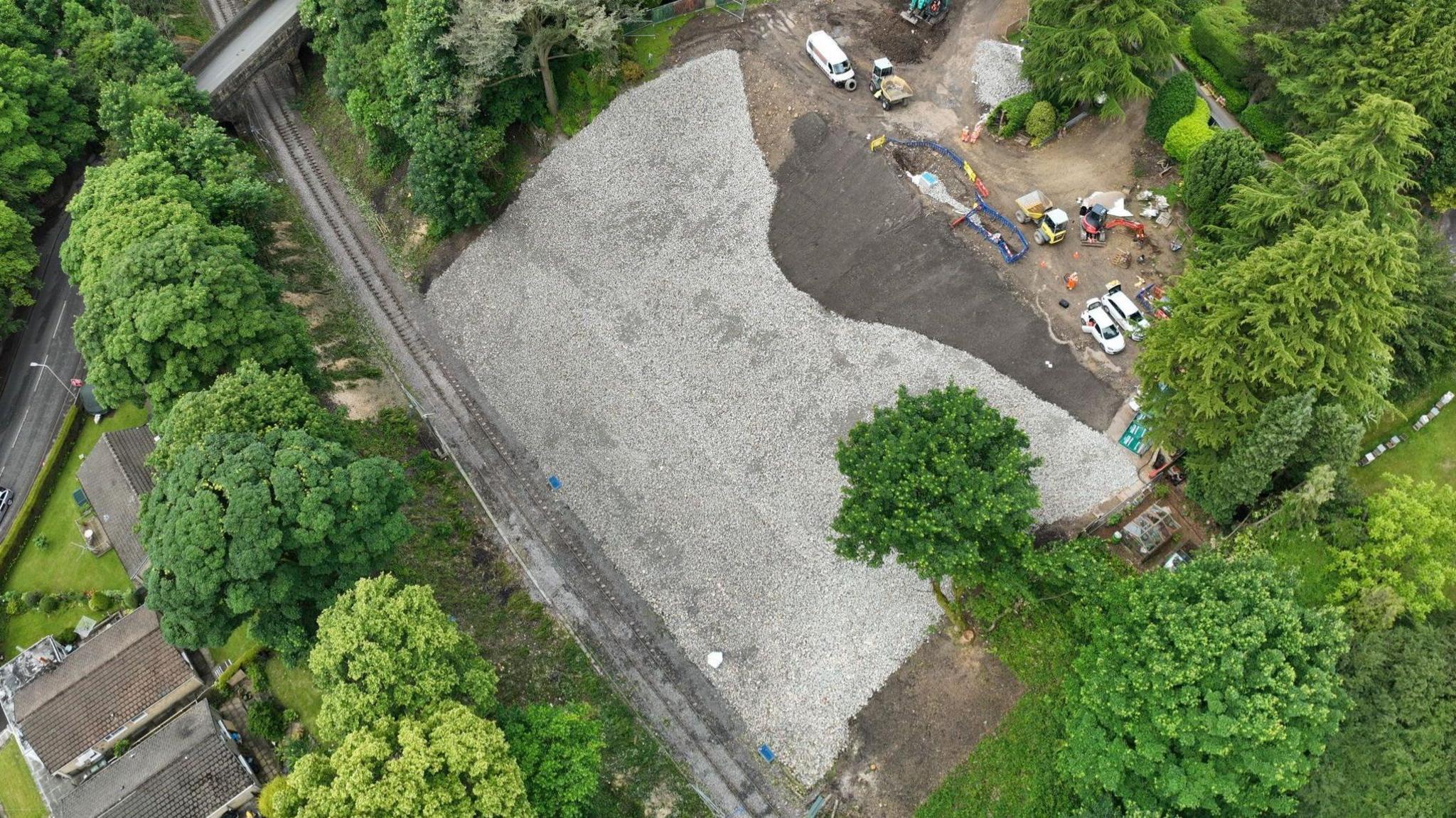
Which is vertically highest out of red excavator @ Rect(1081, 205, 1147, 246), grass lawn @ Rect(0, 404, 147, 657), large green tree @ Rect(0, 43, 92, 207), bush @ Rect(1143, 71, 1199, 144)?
large green tree @ Rect(0, 43, 92, 207)

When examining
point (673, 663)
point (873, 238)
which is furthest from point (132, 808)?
point (873, 238)

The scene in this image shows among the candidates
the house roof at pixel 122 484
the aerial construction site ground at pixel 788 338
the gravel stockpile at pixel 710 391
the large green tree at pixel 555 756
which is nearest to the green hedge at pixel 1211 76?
the aerial construction site ground at pixel 788 338

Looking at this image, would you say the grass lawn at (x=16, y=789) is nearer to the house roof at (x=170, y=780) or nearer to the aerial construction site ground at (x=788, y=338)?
the house roof at (x=170, y=780)

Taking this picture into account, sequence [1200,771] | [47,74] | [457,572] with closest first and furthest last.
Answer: [1200,771] → [457,572] → [47,74]

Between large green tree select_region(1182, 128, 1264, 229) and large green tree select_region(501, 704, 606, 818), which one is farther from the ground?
large green tree select_region(1182, 128, 1264, 229)

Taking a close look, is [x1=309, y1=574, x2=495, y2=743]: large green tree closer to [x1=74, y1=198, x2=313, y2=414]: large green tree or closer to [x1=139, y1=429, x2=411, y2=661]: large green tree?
[x1=139, y1=429, x2=411, y2=661]: large green tree

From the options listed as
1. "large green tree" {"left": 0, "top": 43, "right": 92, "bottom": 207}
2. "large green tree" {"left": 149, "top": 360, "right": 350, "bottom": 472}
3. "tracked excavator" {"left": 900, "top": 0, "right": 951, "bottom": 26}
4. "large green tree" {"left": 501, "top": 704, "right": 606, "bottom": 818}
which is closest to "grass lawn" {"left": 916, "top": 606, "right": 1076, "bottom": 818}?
"large green tree" {"left": 501, "top": 704, "right": 606, "bottom": 818}

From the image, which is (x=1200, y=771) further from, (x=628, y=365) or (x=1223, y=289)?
(x=628, y=365)
